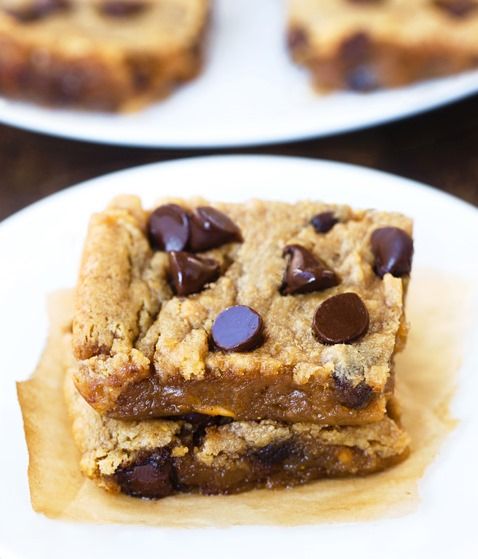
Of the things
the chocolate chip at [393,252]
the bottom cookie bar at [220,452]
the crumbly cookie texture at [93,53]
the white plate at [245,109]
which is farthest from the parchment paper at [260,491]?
the crumbly cookie texture at [93,53]

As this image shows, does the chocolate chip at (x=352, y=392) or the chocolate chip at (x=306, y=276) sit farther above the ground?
the chocolate chip at (x=306, y=276)

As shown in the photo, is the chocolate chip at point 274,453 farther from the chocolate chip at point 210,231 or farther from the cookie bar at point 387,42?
the cookie bar at point 387,42

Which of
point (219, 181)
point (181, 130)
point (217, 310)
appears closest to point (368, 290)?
point (217, 310)

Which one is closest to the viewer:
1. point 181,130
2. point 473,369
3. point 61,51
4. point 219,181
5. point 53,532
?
point 53,532

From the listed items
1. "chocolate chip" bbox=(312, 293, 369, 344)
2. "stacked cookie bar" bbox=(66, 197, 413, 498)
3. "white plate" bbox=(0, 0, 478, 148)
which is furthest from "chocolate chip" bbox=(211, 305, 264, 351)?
"white plate" bbox=(0, 0, 478, 148)

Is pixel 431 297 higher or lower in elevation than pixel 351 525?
higher

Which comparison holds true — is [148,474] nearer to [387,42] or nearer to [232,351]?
[232,351]

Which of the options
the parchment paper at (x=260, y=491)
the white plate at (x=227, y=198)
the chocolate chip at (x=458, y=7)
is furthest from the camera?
the chocolate chip at (x=458, y=7)

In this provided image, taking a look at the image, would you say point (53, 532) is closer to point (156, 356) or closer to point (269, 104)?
point (156, 356)

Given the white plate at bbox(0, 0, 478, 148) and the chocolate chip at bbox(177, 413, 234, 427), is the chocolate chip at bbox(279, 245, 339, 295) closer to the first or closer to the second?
the chocolate chip at bbox(177, 413, 234, 427)
